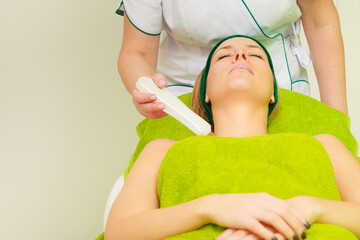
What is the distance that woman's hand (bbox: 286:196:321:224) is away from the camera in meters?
0.97

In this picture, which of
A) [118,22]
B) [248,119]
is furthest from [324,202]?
[118,22]

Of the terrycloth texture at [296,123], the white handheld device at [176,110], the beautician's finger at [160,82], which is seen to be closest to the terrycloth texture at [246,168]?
the white handheld device at [176,110]

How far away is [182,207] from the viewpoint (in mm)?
1017

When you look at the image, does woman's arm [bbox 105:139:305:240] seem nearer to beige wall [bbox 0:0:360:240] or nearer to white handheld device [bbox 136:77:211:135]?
white handheld device [bbox 136:77:211:135]

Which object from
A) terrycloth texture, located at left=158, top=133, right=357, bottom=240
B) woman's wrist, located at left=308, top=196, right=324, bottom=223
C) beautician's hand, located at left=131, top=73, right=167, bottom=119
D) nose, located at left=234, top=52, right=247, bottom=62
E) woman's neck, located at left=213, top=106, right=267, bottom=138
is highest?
nose, located at left=234, top=52, right=247, bottom=62

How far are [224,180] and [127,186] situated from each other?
0.26 meters

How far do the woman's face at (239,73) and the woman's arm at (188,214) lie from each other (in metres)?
0.34

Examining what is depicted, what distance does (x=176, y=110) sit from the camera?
1321mm

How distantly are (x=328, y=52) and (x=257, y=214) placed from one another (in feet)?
3.15

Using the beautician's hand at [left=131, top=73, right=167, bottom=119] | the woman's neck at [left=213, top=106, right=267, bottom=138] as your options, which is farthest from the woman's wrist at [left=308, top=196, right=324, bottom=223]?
the beautician's hand at [left=131, top=73, right=167, bottom=119]

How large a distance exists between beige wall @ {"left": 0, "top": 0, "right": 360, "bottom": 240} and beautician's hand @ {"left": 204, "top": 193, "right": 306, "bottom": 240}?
4.83ft

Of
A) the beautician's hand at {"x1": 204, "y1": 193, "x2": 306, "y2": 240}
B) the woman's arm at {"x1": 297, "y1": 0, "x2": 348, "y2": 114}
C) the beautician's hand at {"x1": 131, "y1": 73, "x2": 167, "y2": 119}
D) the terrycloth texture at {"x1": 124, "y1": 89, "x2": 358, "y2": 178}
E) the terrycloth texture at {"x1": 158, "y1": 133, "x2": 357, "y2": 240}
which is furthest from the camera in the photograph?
the woman's arm at {"x1": 297, "y1": 0, "x2": 348, "y2": 114}

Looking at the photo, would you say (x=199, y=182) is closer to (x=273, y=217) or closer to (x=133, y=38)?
(x=273, y=217)

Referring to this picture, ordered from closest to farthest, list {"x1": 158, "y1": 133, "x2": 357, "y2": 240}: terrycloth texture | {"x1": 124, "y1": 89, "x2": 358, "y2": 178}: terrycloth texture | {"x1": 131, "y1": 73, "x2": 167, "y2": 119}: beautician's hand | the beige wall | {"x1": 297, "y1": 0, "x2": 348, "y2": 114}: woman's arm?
1. {"x1": 158, "y1": 133, "x2": 357, "y2": 240}: terrycloth texture
2. {"x1": 131, "y1": 73, "x2": 167, "y2": 119}: beautician's hand
3. {"x1": 124, "y1": 89, "x2": 358, "y2": 178}: terrycloth texture
4. {"x1": 297, "y1": 0, "x2": 348, "y2": 114}: woman's arm
5. the beige wall
